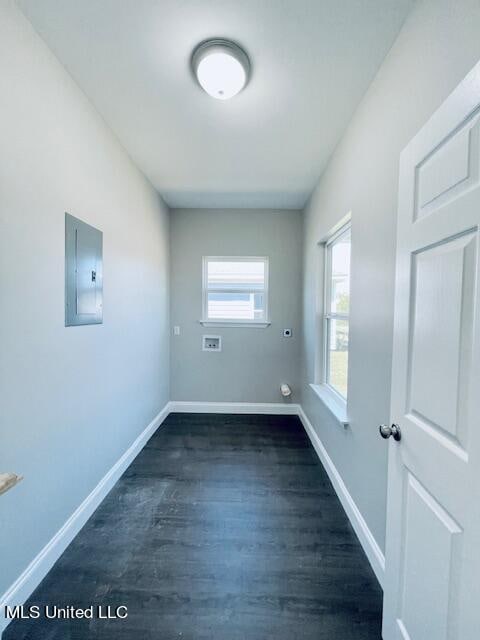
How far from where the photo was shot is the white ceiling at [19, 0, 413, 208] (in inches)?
48.7

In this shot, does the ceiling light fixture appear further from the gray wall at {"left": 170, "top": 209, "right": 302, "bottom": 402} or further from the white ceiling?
the gray wall at {"left": 170, "top": 209, "right": 302, "bottom": 402}

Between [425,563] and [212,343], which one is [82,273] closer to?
[425,563]

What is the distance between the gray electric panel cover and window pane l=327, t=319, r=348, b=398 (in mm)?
1840

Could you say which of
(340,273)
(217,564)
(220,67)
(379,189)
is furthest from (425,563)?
(220,67)

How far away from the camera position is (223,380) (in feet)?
12.2

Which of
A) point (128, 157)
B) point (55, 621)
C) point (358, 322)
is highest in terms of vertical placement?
point (128, 157)

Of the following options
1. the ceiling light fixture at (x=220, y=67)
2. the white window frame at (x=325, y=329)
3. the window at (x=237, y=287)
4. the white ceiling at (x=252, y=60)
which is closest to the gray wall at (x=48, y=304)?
the white ceiling at (x=252, y=60)

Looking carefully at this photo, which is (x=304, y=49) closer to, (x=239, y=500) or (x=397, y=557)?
(x=397, y=557)

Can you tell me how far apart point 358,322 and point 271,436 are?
1831 mm

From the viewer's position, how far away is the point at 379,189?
1495 millimetres

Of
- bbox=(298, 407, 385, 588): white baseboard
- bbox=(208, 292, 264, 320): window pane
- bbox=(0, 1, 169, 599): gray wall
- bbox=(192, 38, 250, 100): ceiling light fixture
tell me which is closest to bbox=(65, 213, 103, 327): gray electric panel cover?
bbox=(0, 1, 169, 599): gray wall

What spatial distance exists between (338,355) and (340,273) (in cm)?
A: 71

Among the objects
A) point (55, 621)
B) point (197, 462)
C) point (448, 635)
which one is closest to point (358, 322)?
point (448, 635)

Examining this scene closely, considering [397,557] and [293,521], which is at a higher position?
[397,557]
